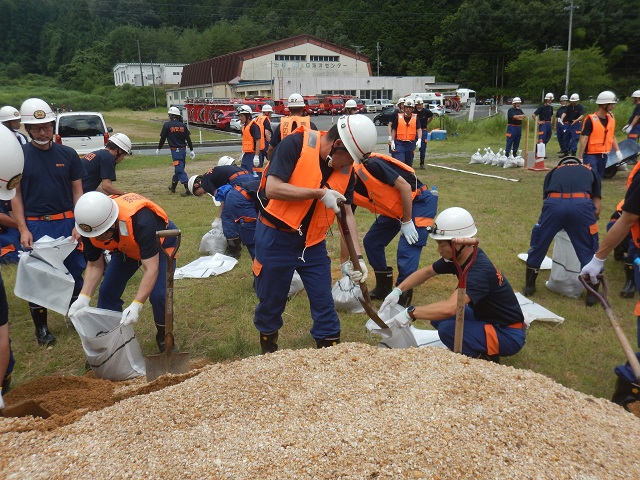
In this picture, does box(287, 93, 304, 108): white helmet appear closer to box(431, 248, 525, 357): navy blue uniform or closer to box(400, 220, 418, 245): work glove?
box(400, 220, 418, 245): work glove

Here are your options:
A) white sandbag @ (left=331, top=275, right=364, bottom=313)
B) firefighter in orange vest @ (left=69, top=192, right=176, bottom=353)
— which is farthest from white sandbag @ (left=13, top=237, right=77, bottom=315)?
white sandbag @ (left=331, top=275, right=364, bottom=313)

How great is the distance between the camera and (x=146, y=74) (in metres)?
68.2

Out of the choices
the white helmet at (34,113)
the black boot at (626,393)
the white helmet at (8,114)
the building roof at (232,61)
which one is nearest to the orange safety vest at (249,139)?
the white helmet at (8,114)

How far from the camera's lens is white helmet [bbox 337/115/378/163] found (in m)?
3.07

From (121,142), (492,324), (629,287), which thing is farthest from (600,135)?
(121,142)

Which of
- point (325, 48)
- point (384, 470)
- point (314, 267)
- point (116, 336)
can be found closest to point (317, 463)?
point (384, 470)

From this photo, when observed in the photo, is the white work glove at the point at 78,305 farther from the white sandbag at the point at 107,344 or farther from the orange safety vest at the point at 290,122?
the orange safety vest at the point at 290,122

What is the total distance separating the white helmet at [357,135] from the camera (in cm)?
307

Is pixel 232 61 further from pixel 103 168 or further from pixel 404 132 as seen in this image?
pixel 103 168

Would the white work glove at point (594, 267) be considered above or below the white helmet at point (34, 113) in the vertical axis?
below

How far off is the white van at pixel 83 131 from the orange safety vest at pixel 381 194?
1115 cm

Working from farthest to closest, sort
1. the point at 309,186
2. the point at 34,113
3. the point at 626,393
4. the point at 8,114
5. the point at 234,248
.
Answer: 1. the point at 234,248
2. the point at 8,114
3. the point at 34,113
4. the point at 309,186
5. the point at 626,393

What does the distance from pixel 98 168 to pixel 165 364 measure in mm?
3589

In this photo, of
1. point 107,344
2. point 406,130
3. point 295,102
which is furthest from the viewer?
Answer: point 406,130
